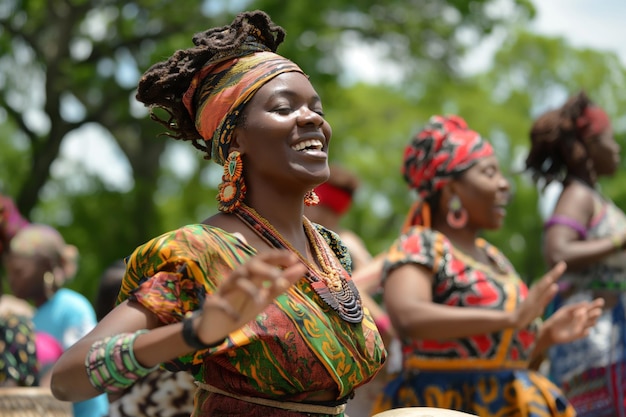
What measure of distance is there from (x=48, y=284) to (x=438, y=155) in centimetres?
336

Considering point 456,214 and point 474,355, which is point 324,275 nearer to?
point 474,355

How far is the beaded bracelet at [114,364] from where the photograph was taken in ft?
8.03

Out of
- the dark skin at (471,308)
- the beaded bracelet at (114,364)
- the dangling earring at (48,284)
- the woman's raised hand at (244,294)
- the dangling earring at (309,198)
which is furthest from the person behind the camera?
the dangling earring at (48,284)

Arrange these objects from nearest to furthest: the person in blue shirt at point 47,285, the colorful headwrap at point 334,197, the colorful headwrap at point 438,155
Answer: the colorful headwrap at point 438,155
the person in blue shirt at point 47,285
the colorful headwrap at point 334,197

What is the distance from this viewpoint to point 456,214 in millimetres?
4988

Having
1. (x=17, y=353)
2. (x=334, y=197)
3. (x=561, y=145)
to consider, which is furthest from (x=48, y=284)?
(x=561, y=145)

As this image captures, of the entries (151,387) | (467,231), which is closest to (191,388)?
(151,387)

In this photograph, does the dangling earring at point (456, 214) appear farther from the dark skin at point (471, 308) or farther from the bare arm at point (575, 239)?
the bare arm at point (575, 239)

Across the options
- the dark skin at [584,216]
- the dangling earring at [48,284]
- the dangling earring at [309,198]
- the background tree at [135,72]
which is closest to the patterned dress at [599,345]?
the dark skin at [584,216]

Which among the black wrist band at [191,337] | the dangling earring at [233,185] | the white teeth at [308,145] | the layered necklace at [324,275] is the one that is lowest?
the layered necklace at [324,275]

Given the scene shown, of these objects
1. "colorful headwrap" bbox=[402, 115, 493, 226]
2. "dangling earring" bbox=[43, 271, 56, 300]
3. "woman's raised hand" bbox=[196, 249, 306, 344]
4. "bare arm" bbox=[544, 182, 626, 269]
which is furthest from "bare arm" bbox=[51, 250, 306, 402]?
"dangling earring" bbox=[43, 271, 56, 300]

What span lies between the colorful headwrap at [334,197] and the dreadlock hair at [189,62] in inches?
176

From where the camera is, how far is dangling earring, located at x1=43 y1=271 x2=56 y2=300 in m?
7.23

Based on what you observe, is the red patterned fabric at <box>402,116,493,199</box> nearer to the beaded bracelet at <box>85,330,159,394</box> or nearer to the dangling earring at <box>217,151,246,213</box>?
the dangling earring at <box>217,151,246,213</box>
